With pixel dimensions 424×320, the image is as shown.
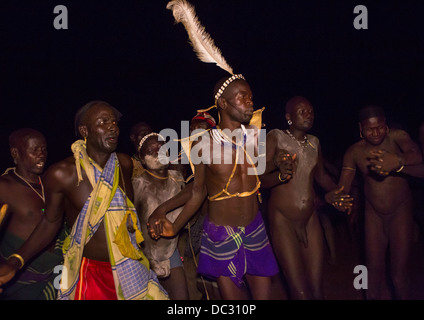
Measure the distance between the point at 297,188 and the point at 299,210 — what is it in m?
0.25

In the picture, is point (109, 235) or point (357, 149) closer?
point (109, 235)

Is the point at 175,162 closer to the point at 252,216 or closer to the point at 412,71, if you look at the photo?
the point at 252,216

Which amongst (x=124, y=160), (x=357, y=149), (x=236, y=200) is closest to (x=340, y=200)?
(x=357, y=149)

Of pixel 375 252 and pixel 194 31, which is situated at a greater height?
pixel 194 31

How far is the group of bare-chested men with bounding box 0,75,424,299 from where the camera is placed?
142 inches

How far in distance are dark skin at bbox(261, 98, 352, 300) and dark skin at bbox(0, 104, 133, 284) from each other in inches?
65.7

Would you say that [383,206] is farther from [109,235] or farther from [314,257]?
[109,235]

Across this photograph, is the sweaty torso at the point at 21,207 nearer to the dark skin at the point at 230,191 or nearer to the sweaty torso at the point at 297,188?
the dark skin at the point at 230,191

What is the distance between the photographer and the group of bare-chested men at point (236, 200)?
3619 mm

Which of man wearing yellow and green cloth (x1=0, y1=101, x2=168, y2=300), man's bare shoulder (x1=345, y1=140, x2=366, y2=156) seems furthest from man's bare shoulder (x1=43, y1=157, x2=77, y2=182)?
man's bare shoulder (x1=345, y1=140, x2=366, y2=156)

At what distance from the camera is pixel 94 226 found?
3484 mm

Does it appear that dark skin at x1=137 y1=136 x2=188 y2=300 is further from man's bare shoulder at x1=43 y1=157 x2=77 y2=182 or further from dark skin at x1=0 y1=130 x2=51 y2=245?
man's bare shoulder at x1=43 y1=157 x2=77 y2=182

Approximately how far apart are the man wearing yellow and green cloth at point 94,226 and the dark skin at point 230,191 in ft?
1.57

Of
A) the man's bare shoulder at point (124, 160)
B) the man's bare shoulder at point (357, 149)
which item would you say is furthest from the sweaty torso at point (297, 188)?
the man's bare shoulder at point (124, 160)
